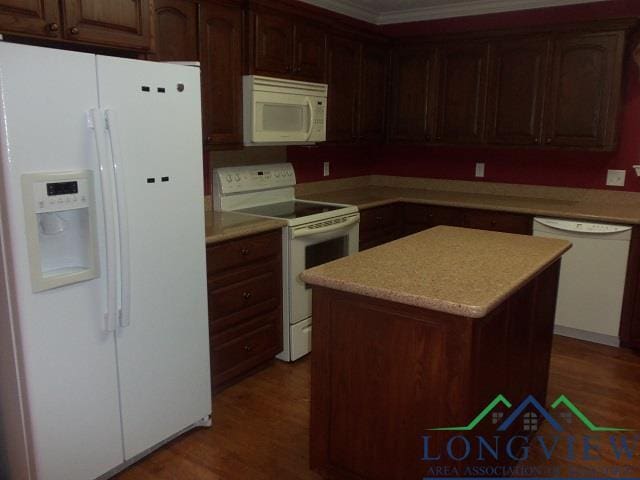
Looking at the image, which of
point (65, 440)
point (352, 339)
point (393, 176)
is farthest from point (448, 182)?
point (65, 440)

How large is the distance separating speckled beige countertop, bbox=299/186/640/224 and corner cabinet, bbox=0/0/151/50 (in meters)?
1.98

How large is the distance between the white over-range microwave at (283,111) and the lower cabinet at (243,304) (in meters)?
0.68

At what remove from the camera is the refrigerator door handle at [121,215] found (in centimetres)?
201

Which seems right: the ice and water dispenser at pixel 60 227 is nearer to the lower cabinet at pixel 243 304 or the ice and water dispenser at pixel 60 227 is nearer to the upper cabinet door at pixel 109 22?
the upper cabinet door at pixel 109 22

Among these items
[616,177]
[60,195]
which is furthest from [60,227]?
[616,177]

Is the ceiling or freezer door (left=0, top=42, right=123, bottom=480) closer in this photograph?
freezer door (left=0, top=42, right=123, bottom=480)

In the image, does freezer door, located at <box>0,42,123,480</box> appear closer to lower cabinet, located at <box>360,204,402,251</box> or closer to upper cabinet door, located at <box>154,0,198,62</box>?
upper cabinet door, located at <box>154,0,198,62</box>

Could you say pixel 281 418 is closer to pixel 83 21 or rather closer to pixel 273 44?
pixel 83 21

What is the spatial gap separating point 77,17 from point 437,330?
1.79 meters

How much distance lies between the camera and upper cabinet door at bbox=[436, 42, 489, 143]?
419cm

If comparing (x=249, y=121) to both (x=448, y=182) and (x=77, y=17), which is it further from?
(x=448, y=182)

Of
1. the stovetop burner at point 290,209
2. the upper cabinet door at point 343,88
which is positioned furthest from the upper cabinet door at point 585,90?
the stovetop burner at point 290,209

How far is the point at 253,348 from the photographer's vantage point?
125 inches

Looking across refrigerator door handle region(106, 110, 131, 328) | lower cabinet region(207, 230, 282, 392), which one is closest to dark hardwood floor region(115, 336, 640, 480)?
lower cabinet region(207, 230, 282, 392)
